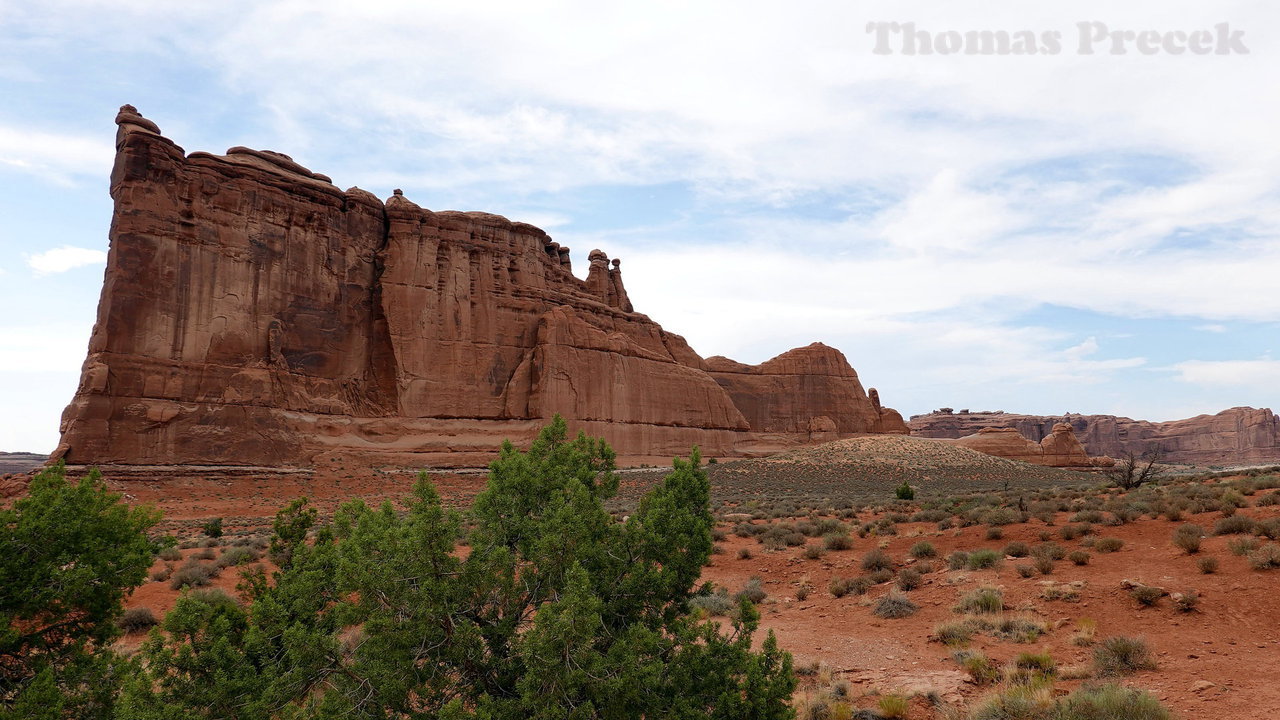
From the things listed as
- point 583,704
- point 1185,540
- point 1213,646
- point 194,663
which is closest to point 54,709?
point 194,663

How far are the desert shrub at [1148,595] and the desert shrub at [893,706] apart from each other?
197 inches

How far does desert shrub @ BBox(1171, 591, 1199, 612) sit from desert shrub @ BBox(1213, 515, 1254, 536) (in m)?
4.16

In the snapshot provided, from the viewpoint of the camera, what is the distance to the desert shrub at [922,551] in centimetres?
1411

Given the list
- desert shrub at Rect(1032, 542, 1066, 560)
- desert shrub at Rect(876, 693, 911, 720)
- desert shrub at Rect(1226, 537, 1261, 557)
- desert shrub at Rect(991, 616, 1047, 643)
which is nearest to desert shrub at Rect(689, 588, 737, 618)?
desert shrub at Rect(991, 616, 1047, 643)

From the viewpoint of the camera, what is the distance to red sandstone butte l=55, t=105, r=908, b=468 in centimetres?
3806

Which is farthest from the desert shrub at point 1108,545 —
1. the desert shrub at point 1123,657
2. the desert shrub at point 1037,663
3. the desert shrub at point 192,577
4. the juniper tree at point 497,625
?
the desert shrub at point 192,577

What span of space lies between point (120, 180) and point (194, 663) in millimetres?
44562

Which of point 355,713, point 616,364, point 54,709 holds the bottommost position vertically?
point 54,709

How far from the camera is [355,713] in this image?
4.61 metres

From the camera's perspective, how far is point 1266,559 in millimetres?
10109

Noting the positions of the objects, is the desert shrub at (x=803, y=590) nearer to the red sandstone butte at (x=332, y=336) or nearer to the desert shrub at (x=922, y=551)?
the desert shrub at (x=922, y=551)

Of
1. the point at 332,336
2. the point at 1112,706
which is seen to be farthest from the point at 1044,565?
the point at 332,336

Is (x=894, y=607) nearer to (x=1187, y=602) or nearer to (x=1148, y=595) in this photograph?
(x=1148, y=595)

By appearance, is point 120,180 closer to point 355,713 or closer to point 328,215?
point 328,215
